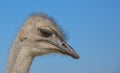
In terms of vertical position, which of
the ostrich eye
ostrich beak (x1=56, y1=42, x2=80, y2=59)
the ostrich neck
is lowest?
the ostrich neck

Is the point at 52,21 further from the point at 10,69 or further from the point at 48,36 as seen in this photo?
the point at 10,69

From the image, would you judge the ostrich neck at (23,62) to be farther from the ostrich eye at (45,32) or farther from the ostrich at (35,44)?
the ostrich eye at (45,32)

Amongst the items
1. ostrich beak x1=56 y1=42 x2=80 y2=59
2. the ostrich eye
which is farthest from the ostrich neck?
ostrich beak x1=56 y1=42 x2=80 y2=59

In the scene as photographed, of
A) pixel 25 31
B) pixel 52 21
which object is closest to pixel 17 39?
pixel 25 31

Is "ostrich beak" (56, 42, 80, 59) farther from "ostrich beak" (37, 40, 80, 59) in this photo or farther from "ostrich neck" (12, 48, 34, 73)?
"ostrich neck" (12, 48, 34, 73)

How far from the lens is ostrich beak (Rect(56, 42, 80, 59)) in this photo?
7394 mm

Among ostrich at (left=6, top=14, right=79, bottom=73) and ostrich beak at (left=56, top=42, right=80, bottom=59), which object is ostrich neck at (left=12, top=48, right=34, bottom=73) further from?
ostrich beak at (left=56, top=42, right=80, bottom=59)

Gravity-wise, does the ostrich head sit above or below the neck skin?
above

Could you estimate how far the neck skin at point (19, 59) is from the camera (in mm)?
7422

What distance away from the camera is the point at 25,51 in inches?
299

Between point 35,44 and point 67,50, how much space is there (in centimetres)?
57

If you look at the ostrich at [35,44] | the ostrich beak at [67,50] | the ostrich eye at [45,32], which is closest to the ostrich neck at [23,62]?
the ostrich at [35,44]

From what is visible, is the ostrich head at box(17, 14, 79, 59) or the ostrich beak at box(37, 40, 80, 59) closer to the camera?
the ostrich beak at box(37, 40, 80, 59)

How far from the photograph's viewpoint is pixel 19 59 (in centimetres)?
753
